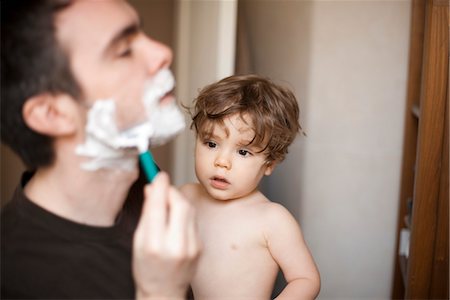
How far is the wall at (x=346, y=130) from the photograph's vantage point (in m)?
1.75

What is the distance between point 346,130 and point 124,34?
115cm

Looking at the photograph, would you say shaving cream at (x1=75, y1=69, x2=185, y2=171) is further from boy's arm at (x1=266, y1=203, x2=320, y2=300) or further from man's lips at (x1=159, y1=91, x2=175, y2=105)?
boy's arm at (x1=266, y1=203, x2=320, y2=300)

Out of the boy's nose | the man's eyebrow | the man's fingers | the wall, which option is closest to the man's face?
the man's eyebrow

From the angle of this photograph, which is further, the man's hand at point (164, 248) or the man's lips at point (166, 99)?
the man's lips at point (166, 99)

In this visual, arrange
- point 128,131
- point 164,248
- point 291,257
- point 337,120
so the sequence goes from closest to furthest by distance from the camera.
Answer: point 164,248
point 128,131
point 291,257
point 337,120

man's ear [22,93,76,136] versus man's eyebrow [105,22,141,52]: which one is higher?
man's eyebrow [105,22,141,52]

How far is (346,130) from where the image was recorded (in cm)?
180

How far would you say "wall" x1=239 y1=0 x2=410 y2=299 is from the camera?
69.1 inches

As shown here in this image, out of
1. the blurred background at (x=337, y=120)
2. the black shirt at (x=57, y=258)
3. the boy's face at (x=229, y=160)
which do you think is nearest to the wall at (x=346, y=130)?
the blurred background at (x=337, y=120)

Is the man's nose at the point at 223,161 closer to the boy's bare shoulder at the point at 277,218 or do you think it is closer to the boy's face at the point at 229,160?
the boy's face at the point at 229,160

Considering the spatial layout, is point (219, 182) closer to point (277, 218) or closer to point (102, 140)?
point (277, 218)

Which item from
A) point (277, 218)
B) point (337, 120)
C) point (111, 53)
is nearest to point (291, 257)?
point (277, 218)

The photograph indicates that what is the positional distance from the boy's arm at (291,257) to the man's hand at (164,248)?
0.40 meters

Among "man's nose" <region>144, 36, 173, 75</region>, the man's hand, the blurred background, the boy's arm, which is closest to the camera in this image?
the man's hand
